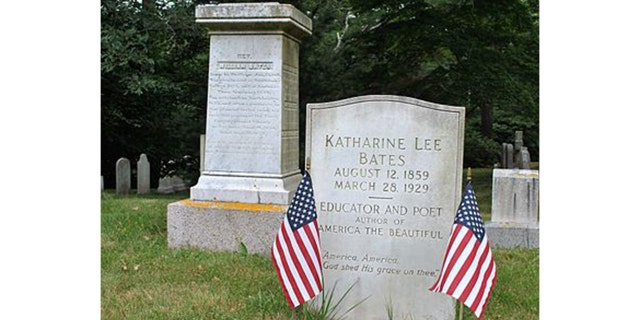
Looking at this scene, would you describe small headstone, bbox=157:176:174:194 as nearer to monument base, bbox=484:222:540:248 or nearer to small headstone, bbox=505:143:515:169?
small headstone, bbox=505:143:515:169

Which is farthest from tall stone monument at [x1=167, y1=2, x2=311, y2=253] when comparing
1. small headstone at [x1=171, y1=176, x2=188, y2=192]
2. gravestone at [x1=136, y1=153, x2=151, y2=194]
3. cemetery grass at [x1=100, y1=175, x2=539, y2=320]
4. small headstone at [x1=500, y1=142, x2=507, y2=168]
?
small headstone at [x1=500, y1=142, x2=507, y2=168]

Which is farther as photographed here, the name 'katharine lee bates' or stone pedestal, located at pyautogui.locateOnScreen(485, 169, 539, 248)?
stone pedestal, located at pyautogui.locateOnScreen(485, 169, 539, 248)

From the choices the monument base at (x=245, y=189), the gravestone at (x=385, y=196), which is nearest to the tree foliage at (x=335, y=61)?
the monument base at (x=245, y=189)

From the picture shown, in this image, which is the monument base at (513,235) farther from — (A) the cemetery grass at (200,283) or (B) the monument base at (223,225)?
(B) the monument base at (223,225)

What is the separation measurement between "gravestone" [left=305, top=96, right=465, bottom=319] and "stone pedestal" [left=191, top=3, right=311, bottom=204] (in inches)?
78.0

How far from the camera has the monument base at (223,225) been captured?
661 centimetres

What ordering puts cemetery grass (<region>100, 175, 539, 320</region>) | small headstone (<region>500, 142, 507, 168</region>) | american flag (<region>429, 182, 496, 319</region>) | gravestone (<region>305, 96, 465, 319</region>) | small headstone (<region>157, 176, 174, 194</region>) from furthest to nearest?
small headstone (<region>500, 142, 507, 168</region>) → small headstone (<region>157, 176, 174, 194</region>) → cemetery grass (<region>100, 175, 539, 320</region>) → gravestone (<region>305, 96, 465, 319</region>) → american flag (<region>429, 182, 496, 319</region>)

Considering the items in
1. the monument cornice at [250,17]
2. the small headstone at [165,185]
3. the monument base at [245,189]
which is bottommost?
the small headstone at [165,185]

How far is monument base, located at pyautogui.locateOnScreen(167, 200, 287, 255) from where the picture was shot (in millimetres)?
6605

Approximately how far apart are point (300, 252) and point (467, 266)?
1.14 m

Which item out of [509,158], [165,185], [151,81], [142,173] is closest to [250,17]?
[151,81]

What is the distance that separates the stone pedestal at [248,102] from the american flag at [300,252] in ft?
7.44

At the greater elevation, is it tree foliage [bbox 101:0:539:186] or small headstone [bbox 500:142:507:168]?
tree foliage [bbox 101:0:539:186]

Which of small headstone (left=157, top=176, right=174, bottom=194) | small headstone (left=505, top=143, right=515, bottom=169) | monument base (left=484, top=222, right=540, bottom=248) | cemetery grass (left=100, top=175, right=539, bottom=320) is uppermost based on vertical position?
small headstone (left=505, top=143, right=515, bottom=169)
